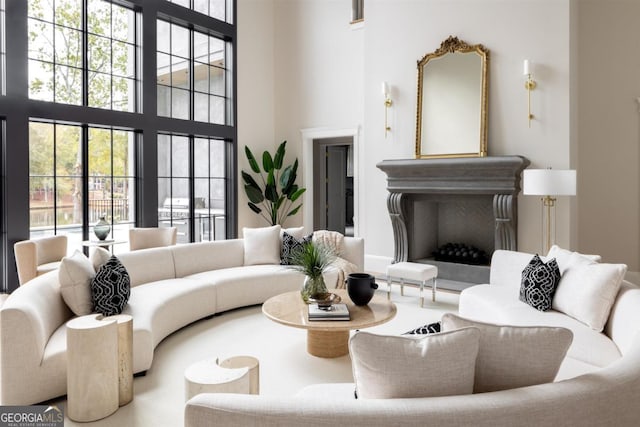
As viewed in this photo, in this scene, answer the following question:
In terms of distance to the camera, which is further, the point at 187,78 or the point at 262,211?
the point at 262,211

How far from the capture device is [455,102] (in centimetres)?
600

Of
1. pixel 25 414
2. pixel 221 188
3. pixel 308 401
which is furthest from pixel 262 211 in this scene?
pixel 308 401

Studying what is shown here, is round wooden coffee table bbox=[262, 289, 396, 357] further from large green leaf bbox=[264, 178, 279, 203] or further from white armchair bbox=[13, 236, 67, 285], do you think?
large green leaf bbox=[264, 178, 279, 203]

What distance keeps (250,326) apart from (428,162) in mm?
3176

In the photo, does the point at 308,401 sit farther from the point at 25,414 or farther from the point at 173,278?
the point at 173,278

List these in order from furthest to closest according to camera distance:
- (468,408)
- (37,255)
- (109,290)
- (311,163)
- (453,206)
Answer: (311,163), (453,206), (37,255), (109,290), (468,408)

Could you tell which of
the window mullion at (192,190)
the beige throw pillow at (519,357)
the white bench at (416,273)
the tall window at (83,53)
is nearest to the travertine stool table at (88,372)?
the beige throw pillow at (519,357)

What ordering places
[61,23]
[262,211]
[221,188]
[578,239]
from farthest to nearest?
[262,211], [221,188], [578,239], [61,23]

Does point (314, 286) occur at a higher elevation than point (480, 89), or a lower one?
lower

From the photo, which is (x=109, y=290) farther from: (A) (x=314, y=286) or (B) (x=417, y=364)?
(B) (x=417, y=364)

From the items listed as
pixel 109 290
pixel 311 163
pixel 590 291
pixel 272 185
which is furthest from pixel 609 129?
pixel 109 290

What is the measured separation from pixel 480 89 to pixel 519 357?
4.98m

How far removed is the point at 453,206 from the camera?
21.1 feet

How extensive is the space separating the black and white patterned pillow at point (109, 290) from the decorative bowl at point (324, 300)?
1374 millimetres
